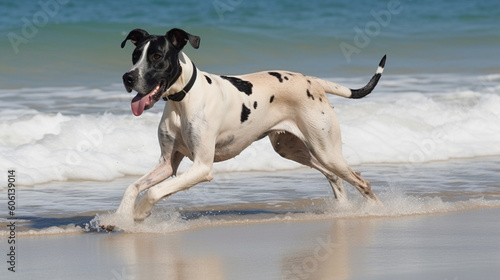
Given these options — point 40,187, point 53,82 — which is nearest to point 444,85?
point 53,82

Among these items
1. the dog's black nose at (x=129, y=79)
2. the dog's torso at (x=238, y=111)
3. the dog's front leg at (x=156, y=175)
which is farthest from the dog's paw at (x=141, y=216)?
the dog's black nose at (x=129, y=79)

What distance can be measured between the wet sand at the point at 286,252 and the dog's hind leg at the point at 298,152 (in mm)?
699

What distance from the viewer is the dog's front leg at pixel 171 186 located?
24.6 ft

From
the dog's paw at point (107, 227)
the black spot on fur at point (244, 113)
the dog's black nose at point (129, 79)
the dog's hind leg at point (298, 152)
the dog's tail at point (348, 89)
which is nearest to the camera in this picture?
the dog's black nose at point (129, 79)

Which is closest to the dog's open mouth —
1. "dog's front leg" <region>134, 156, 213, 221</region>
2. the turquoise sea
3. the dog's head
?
the dog's head

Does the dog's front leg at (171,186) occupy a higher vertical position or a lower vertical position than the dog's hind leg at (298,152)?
lower

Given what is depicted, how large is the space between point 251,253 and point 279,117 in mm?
1769

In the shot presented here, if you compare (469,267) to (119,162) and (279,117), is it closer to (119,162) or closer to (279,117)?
(279,117)

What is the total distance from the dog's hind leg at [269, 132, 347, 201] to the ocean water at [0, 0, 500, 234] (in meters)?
0.68

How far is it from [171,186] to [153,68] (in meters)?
0.88

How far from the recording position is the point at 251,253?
22.7 ft

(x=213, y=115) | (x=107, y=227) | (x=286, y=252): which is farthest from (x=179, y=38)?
(x=286, y=252)

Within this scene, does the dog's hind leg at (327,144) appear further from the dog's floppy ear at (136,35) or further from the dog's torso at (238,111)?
the dog's floppy ear at (136,35)

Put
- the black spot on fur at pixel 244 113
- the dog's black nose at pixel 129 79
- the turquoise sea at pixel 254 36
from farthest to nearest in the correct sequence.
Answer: the turquoise sea at pixel 254 36 < the black spot on fur at pixel 244 113 < the dog's black nose at pixel 129 79
